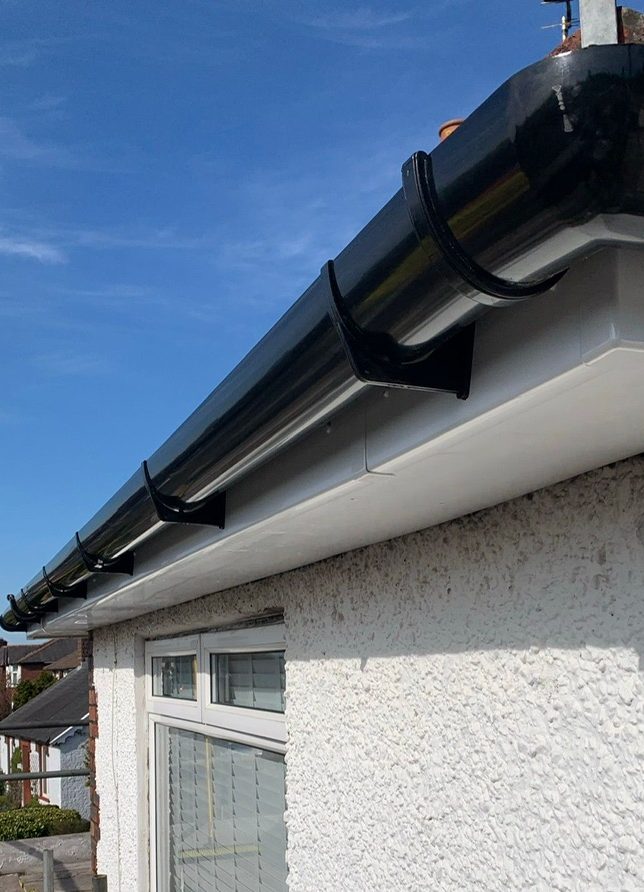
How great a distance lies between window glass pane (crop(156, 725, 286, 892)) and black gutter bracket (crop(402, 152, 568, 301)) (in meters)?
3.12

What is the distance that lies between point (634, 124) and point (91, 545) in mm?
3619

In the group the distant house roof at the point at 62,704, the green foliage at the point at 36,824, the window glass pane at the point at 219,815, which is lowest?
the green foliage at the point at 36,824

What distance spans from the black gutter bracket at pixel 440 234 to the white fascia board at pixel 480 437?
0.10 meters

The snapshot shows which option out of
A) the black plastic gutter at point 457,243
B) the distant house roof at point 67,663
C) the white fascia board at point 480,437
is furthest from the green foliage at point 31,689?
the black plastic gutter at point 457,243

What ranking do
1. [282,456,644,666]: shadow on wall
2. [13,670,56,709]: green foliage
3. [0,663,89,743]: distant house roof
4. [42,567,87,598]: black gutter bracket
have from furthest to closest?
[13,670,56,709]: green foliage < [0,663,89,743]: distant house roof < [42,567,87,598]: black gutter bracket < [282,456,644,666]: shadow on wall

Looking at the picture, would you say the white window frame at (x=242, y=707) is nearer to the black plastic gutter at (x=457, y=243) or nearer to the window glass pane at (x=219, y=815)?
the window glass pane at (x=219, y=815)

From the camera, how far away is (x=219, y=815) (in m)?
4.96

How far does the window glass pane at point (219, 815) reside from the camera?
13.5ft

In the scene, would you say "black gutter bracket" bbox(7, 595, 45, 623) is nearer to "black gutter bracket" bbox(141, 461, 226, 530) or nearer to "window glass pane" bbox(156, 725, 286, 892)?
"window glass pane" bbox(156, 725, 286, 892)

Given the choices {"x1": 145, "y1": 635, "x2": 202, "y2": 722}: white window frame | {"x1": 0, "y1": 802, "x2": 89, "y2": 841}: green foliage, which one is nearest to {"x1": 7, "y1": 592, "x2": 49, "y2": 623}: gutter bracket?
{"x1": 145, "y1": 635, "x2": 202, "y2": 722}: white window frame

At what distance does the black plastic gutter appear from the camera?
1.00m

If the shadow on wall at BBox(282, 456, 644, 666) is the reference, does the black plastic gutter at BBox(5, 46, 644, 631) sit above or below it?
above

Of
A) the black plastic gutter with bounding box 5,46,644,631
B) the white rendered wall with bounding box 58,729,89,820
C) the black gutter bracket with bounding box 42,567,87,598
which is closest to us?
the black plastic gutter with bounding box 5,46,644,631

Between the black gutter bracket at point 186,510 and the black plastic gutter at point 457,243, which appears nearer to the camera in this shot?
the black plastic gutter at point 457,243
